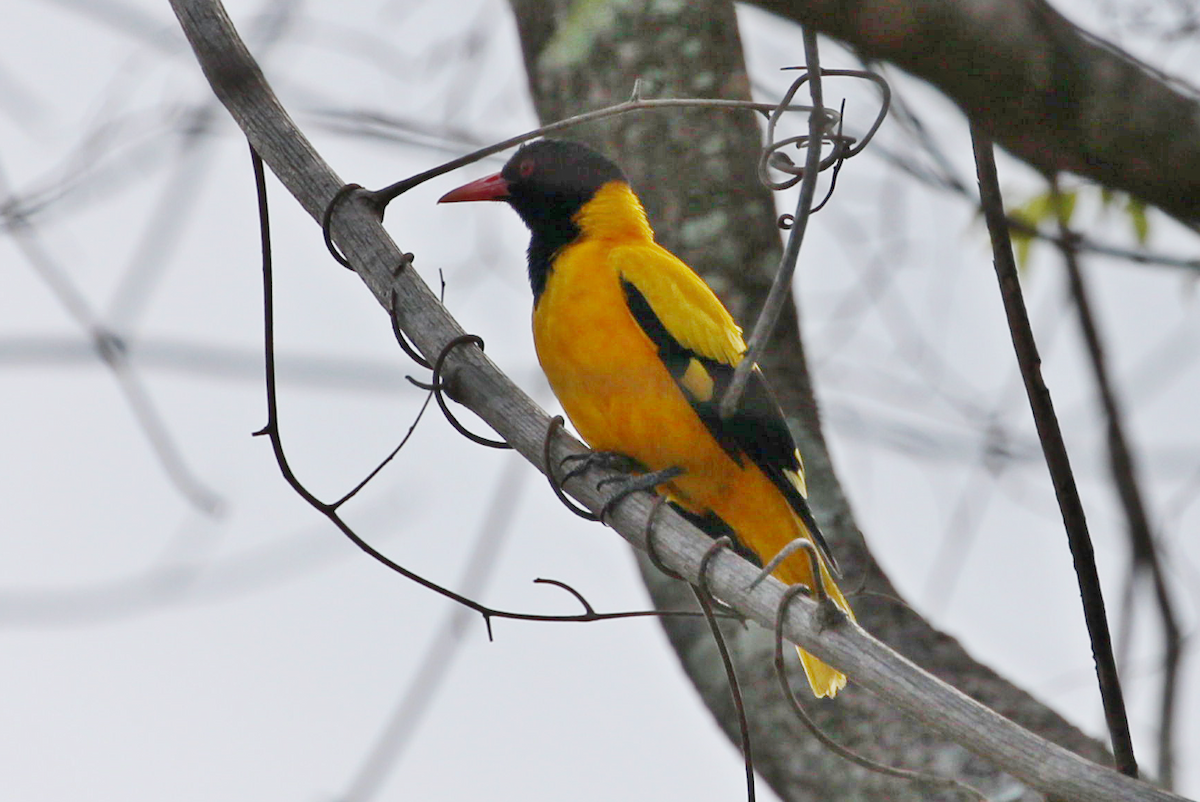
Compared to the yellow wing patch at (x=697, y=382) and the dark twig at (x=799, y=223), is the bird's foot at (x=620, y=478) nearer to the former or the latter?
the yellow wing patch at (x=697, y=382)

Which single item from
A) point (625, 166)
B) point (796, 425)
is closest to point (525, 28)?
point (625, 166)

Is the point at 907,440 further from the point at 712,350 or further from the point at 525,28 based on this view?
the point at 525,28

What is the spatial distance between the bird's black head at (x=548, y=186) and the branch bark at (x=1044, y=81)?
117 inches

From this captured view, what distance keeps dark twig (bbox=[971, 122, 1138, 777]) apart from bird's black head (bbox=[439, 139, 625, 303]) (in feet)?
6.66

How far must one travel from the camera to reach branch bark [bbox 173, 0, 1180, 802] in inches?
70.6

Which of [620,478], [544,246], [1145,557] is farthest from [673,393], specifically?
[1145,557]

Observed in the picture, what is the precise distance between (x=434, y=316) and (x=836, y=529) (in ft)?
6.10

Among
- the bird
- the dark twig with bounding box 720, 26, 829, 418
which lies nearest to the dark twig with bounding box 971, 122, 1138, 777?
the dark twig with bounding box 720, 26, 829, 418

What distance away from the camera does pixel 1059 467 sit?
193 cm

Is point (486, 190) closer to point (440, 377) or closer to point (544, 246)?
point (544, 246)

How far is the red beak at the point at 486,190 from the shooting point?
3934 mm

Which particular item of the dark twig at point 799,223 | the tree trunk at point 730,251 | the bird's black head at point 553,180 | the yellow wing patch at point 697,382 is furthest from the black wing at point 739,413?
the dark twig at point 799,223

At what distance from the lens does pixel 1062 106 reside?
0.83 m

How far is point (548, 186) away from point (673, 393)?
0.93 m
